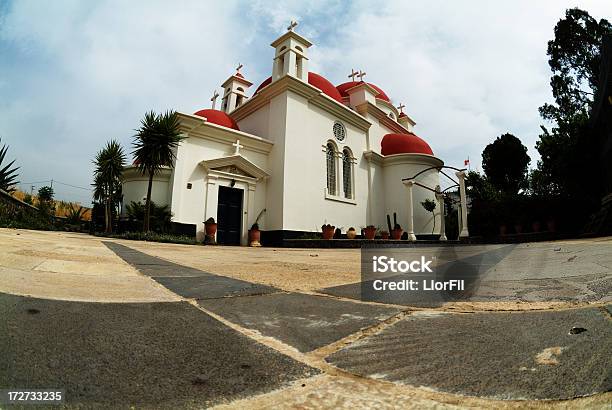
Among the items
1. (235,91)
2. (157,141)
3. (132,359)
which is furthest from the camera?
(235,91)

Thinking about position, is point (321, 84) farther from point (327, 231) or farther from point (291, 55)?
point (327, 231)

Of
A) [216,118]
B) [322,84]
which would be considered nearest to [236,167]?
[216,118]

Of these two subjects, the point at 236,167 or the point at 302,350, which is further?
the point at 236,167

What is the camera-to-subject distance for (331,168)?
49.3 feet

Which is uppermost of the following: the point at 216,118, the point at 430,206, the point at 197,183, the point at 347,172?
the point at 216,118

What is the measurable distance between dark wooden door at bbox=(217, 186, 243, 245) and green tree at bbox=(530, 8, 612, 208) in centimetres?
1703

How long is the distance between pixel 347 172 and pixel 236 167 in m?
6.09

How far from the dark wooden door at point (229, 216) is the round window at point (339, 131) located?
5934 mm

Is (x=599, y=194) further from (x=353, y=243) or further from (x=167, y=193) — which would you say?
(x=167, y=193)

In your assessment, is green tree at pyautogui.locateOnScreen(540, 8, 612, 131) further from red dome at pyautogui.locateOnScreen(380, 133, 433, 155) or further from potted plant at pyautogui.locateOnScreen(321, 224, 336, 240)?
potted plant at pyautogui.locateOnScreen(321, 224, 336, 240)

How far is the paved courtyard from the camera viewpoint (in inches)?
23.4

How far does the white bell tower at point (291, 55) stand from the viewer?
14.0 metres

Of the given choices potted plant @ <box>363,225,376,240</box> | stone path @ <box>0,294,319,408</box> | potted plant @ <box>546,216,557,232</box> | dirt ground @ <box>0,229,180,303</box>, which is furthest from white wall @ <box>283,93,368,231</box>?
stone path @ <box>0,294,319,408</box>

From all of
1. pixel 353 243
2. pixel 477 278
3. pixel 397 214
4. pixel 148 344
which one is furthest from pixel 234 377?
pixel 397 214
